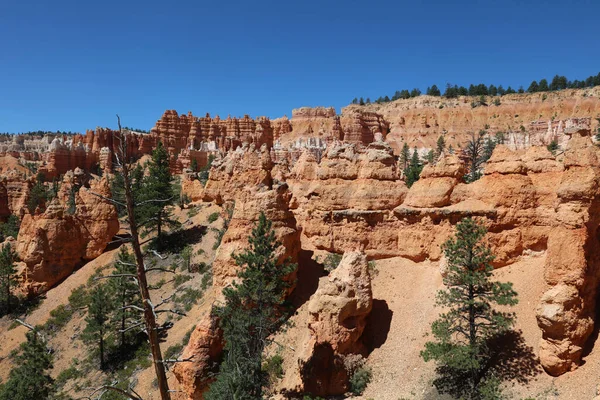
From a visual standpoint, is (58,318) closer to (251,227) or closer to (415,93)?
(251,227)

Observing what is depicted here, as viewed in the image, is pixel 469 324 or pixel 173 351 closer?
pixel 469 324

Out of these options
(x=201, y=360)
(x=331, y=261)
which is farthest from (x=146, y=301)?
(x=331, y=261)

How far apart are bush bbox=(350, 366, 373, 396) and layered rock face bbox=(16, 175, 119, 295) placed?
28119mm

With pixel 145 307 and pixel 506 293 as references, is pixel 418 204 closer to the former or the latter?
pixel 506 293

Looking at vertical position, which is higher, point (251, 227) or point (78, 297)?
point (251, 227)

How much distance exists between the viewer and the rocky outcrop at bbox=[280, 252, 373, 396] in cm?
1841

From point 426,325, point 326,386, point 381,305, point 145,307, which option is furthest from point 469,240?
point 145,307

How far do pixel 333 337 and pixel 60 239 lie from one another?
3090cm

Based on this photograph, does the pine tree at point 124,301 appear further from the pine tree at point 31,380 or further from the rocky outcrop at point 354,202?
the rocky outcrop at point 354,202

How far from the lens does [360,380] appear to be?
1808 cm

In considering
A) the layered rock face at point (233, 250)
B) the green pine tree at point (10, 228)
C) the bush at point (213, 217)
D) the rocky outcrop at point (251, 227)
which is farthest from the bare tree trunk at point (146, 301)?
the green pine tree at point (10, 228)

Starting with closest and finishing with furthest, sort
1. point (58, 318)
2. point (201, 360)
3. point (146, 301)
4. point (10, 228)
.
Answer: point (146, 301)
point (201, 360)
point (58, 318)
point (10, 228)

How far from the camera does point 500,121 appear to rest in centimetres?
9875

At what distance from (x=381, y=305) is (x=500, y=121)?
95211 mm
